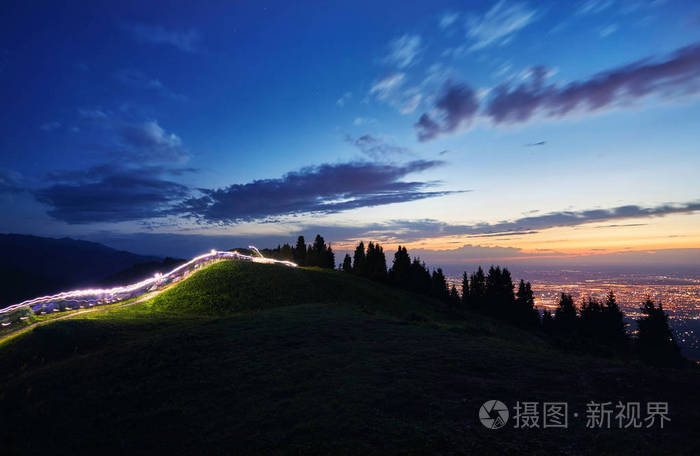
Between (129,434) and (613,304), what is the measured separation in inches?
2709

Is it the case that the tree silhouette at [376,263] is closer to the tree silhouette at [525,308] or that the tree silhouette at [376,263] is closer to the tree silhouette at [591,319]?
the tree silhouette at [525,308]

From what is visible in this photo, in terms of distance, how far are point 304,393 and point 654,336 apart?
58143 millimetres

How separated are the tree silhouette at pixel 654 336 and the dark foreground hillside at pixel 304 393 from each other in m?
46.2

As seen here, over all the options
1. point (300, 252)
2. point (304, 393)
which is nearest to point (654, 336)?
point (304, 393)

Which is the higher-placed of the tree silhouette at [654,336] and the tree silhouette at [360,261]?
the tree silhouette at [360,261]

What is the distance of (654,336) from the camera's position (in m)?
43.8

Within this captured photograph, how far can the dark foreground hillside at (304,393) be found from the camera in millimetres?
6906

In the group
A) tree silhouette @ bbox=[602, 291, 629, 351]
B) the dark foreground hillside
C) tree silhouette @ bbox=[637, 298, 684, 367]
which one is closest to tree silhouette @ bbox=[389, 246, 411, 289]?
tree silhouette @ bbox=[602, 291, 629, 351]

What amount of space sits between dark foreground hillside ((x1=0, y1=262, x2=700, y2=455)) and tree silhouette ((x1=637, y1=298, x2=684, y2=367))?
46.2m

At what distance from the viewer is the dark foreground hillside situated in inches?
272

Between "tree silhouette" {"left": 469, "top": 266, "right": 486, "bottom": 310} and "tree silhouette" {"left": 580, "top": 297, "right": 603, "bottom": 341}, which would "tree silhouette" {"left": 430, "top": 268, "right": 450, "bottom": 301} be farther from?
"tree silhouette" {"left": 580, "top": 297, "right": 603, "bottom": 341}

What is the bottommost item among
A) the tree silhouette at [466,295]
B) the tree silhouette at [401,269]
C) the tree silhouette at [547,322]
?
the tree silhouette at [547,322]

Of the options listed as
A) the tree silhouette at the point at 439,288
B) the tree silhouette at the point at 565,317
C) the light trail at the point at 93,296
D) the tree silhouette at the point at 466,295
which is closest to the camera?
the light trail at the point at 93,296

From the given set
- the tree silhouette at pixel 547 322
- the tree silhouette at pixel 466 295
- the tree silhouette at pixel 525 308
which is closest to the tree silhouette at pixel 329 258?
the tree silhouette at pixel 466 295
